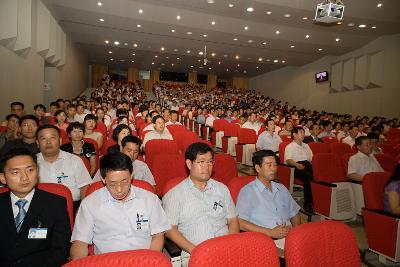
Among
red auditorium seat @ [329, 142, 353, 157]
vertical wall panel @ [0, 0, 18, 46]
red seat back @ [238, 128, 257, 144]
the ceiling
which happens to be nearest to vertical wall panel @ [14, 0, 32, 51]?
vertical wall panel @ [0, 0, 18, 46]

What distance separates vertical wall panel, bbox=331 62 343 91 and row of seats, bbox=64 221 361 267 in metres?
15.6

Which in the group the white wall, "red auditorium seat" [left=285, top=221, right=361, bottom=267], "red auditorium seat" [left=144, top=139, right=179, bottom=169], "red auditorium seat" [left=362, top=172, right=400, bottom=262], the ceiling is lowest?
"red auditorium seat" [left=362, top=172, right=400, bottom=262]

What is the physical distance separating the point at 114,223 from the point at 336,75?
644 inches

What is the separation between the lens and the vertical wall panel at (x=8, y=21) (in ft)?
19.9

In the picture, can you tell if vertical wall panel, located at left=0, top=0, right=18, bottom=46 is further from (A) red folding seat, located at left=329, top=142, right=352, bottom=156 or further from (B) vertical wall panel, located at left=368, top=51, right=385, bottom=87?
(B) vertical wall panel, located at left=368, top=51, right=385, bottom=87

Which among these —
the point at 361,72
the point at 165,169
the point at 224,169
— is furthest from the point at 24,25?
the point at 361,72

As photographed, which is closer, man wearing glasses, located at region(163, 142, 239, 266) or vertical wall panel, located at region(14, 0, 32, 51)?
man wearing glasses, located at region(163, 142, 239, 266)

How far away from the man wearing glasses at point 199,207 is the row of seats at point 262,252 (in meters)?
0.72

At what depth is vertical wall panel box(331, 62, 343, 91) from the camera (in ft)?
50.6

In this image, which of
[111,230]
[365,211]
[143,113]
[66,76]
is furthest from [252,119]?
[66,76]

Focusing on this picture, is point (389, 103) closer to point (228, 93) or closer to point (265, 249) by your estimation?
point (228, 93)

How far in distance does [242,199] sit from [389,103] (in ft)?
41.9

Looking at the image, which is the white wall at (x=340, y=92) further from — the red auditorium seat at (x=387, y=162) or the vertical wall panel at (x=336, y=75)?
the red auditorium seat at (x=387, y=162)

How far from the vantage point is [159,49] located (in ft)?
50.9
